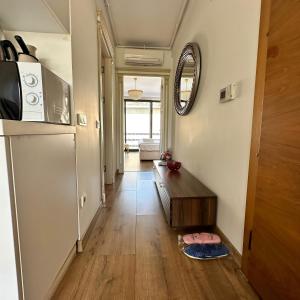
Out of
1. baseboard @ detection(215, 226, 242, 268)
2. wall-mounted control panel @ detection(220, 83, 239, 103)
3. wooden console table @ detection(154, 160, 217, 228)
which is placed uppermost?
wall-mounted control panel @ detection(220, 83, 239, 103)

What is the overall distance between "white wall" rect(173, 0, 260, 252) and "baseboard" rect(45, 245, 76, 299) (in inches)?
49.7

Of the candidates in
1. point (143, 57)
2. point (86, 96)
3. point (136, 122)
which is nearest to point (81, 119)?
point (86, 96)

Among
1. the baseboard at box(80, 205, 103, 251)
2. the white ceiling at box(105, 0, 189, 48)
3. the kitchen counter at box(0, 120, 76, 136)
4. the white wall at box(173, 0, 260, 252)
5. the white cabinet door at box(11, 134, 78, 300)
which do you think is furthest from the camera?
the white ceiling at box(105, 0, 189, 48)

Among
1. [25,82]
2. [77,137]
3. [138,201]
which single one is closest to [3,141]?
[25,82]

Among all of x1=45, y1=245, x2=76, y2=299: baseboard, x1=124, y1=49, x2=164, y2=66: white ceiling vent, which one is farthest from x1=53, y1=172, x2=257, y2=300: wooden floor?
x1=124, y1=49, x2=164, y2=66: white ceiling vent

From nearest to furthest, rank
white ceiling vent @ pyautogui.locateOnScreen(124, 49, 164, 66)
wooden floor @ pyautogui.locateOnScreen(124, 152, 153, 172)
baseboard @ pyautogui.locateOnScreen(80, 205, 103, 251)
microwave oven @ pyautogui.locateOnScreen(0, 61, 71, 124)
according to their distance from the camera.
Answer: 1. microwave oven @ pyautogui.locateOnScreen(0, 61, 71, 124)
2. baseboard @ pyautogui.locateOnScreen(80, 205, 103, 251)
3. white ceiling vent @ pyautogui.locateOnScreen(124, 49, 164, 66)
4. wooden floor @ pyautogui.locateOnScreen(124, 152, 153, 172)

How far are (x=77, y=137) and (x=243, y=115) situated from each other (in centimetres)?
130

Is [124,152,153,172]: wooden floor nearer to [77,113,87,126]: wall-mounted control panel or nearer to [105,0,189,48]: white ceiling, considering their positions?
[105,0,189,48]: white ceiling

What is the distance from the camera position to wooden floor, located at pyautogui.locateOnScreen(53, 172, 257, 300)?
1.18 meters

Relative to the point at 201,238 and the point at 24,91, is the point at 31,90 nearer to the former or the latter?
the point at 24,91

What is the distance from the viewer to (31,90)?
0.98 meters

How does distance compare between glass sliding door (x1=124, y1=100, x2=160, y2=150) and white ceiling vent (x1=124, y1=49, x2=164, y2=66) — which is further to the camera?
glass sliding door (x1=124, y1=100, x2=160, y2=150)

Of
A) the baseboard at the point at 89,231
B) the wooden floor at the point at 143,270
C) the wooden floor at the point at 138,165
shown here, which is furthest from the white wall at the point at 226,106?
the wooden floor at the point at 138,165

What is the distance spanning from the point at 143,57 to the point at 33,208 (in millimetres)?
3567
